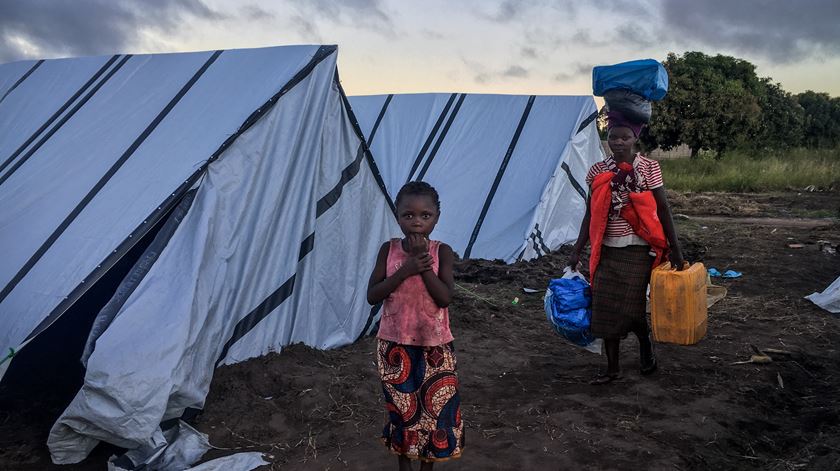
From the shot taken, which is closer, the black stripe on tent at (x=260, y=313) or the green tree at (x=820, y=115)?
the black stripe on tent at (x=260, y=313)

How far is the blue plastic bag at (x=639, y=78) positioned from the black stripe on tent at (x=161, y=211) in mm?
1923

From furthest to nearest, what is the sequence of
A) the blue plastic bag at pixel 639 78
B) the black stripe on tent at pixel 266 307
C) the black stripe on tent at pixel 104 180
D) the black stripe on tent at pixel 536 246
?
1. the black stripe on tent at pixel 536 246
2. the black stripe on tent at pixel 266 307
3. the blue plastic bag at pixel 639 78
4. the black stripe on tent at pixel 104 180

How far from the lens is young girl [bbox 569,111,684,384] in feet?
12.5

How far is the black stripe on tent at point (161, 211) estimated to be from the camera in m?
3.35

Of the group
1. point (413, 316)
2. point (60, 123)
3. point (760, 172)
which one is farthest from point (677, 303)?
point (760, 172)

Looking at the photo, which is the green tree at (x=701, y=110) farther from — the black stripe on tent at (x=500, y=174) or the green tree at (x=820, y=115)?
the black stripe on tent at (x=500, y=174)

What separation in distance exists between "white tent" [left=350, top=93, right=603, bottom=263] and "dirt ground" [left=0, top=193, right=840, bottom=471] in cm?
253

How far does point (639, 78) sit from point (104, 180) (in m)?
3.24

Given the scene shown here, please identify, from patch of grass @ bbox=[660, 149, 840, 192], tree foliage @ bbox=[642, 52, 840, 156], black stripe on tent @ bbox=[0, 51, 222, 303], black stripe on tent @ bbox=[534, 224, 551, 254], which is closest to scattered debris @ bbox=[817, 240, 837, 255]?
black stripe on tent @ bbox=[534, 224, 551, 254]

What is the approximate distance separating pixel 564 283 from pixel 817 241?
723 centimetres

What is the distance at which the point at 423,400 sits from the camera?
2.53 metres

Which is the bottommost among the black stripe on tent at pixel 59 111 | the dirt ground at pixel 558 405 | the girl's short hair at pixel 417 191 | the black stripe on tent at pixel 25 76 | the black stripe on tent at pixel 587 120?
the dirt ground at pixel 558 405

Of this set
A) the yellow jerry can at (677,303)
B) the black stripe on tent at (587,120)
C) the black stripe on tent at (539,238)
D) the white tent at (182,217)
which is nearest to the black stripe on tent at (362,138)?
the white tent at (182,217)

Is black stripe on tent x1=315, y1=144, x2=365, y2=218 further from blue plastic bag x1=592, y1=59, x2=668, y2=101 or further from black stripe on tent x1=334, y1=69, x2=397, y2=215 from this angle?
blue plastic bag x1=592, y1=59, x2=668, y2=101
